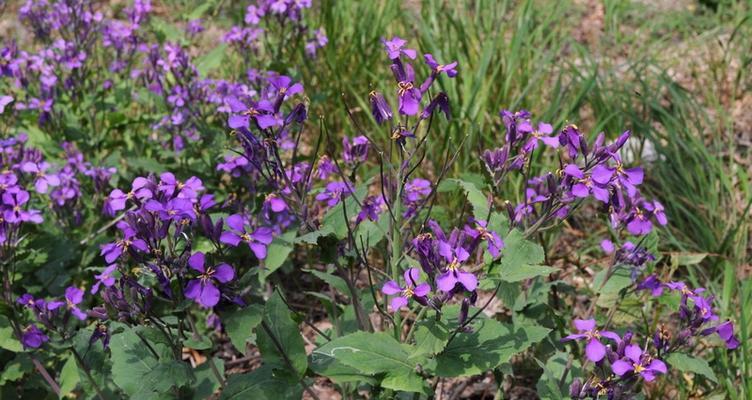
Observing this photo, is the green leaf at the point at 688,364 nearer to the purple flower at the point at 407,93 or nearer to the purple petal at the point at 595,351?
the purple petal at the point at 595,351

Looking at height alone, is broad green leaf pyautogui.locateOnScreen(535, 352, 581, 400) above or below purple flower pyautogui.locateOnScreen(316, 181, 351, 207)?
below

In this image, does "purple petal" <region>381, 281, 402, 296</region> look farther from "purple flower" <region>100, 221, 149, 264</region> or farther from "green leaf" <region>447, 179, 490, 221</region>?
"purple flower" <region>100, 221, 149, 264</region>

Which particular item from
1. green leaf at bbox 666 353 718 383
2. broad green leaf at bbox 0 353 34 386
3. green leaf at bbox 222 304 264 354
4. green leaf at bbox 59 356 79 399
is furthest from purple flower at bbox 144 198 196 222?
green leaf at bbox 666 353 718 383

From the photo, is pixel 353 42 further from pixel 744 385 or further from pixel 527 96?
pixel 744 385

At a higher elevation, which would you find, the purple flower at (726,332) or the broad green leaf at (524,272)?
the broad green leaf at (524,272)

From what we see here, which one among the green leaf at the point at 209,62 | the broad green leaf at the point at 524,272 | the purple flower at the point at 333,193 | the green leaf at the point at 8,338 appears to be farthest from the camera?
the green leaf at the point at 209,62

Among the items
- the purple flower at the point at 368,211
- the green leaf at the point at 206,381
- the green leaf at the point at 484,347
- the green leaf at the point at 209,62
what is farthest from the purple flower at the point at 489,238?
the green leaf at the point at 209,62
